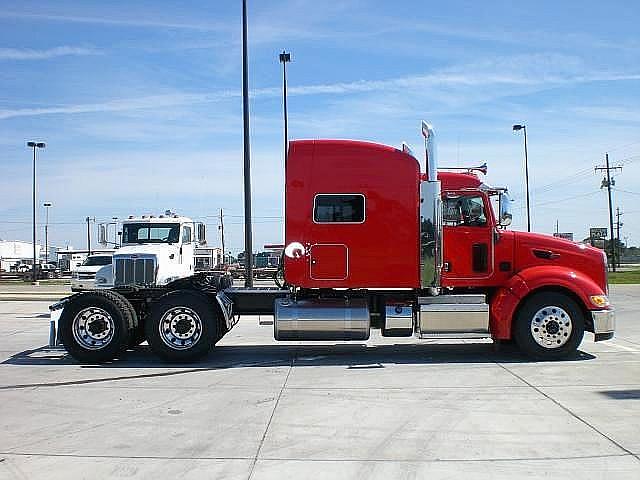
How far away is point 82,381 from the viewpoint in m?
9.83

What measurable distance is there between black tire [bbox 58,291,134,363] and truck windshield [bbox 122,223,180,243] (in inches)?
198

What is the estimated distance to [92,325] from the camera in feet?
37.3

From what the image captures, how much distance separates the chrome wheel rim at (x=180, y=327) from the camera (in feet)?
36.9

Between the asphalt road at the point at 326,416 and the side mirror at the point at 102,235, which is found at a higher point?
the side mirror at the point at 102,235

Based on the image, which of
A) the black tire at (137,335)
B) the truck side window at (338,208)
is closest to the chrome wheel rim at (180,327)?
the black tire at (137,335)

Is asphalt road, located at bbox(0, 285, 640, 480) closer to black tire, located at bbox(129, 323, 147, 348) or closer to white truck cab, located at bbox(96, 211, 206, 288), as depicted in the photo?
black tire, located at bbox(129, 323, 147, 348)

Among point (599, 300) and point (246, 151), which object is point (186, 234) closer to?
point (246, 151)

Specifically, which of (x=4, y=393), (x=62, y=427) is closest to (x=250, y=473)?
Answer: (x=62, y=427)

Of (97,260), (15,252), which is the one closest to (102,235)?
(97,260)

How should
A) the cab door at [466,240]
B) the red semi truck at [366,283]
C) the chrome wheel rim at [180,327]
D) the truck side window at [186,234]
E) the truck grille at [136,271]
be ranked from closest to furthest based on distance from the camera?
the red semi truck at [366,283] → the chrome wheel rim at [180,327] → the cab door at [466,240] → the truck grille at [136,271] → the truck side window at [186,234]

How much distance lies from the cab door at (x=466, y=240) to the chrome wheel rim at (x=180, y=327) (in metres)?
4.07

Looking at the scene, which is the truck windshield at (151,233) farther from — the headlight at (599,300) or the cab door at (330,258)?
the headlight at (599,300)

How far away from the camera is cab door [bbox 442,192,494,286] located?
11625 millimetres

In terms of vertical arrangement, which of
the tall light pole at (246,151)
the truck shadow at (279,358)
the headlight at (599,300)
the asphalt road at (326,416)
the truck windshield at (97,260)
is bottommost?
the asphalt road at (326,416)
